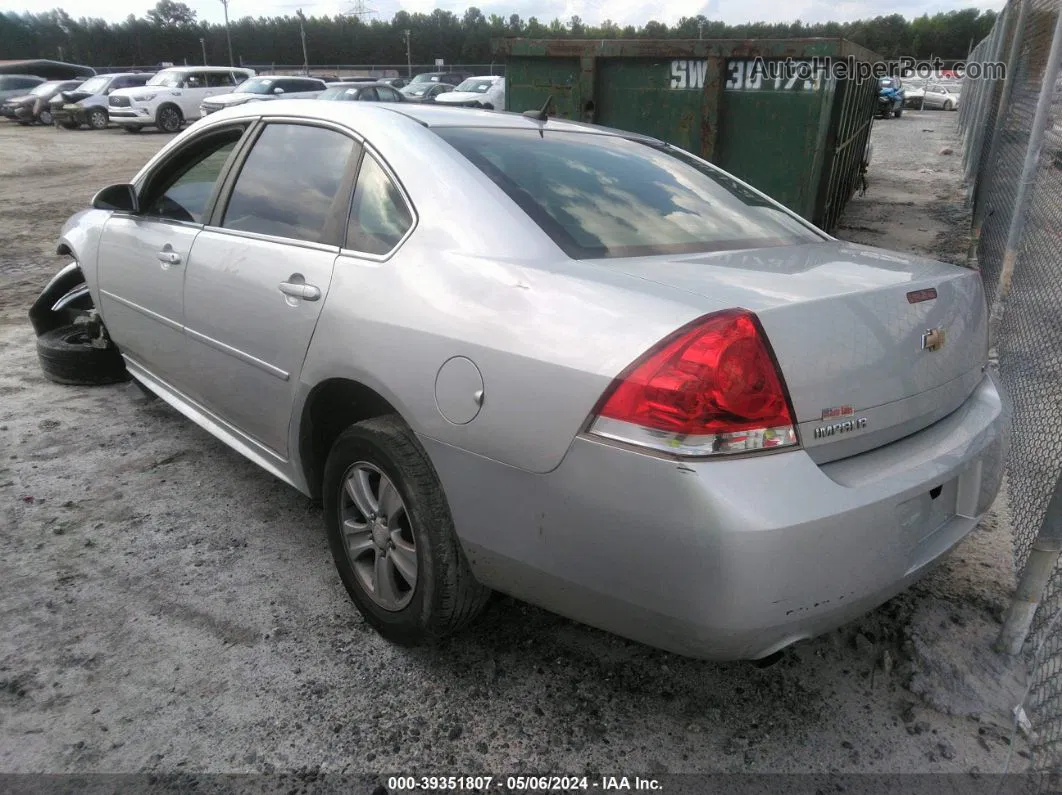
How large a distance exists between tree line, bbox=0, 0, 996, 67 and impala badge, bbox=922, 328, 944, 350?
6592cm

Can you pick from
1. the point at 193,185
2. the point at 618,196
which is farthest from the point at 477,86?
the point at 618,196

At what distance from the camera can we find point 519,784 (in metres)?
1.97

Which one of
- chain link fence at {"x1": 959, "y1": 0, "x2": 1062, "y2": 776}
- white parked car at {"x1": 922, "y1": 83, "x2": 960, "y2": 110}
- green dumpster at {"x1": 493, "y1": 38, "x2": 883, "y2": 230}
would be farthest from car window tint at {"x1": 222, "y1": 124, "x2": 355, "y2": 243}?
white parked car at {"x1": 922, "y1": 83, "x2": 960, "y2": 110}

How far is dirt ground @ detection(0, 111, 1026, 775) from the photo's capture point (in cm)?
205

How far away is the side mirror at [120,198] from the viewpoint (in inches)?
144

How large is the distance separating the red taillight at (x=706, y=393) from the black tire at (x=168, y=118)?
85.4ft

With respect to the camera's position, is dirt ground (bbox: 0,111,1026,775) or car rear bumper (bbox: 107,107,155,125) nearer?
dirt ground (bbox: 0,111,1026,775)

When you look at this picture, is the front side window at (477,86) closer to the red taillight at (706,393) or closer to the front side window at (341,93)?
the front side window at (341,93)

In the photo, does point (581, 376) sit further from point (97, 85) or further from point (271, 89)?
point (97, 85)

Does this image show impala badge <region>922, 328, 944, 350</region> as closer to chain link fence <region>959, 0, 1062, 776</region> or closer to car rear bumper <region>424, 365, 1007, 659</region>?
car rear bumper <region>424, 365, 1007, 659</region>

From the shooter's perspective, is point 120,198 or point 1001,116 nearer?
point 120,198

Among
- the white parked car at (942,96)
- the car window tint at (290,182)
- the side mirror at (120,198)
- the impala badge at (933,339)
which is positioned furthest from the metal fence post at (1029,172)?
the white parked car at (942,96)

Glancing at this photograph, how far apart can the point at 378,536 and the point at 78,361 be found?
3219 millimetres

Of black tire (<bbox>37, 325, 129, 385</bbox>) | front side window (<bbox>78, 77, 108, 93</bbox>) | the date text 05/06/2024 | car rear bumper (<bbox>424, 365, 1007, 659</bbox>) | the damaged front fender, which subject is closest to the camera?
car rear bumper (<bbox>424, 365, 1007, 659</bbox>)
